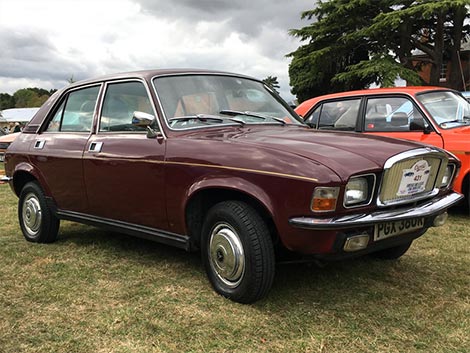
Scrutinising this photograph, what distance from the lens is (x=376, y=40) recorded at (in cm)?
2636

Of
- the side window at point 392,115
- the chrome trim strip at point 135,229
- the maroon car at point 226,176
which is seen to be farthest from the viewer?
the side window at point 392,115

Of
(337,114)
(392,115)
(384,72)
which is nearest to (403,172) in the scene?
(392,115)

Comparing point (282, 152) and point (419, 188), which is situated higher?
point (282, 152)

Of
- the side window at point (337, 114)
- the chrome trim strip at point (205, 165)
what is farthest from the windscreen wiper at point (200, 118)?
the side window at point (337, 114)

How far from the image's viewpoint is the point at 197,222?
11.5 feet

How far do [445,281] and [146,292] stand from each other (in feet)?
7.54

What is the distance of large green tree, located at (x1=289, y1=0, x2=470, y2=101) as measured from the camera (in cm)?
2372

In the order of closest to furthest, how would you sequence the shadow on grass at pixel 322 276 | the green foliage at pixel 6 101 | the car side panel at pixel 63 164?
1. the shadow on grass at pixel 322 276
2. the car side panel at pixel 63 164
3. the green foliage at pixel 6 101

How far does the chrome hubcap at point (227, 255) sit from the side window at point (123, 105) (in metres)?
1.13

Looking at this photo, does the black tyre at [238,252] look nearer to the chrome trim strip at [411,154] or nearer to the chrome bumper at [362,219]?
the chrome bumper at [362,219]

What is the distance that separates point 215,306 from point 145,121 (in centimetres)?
146

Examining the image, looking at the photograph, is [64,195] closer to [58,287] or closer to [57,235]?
[57,235]

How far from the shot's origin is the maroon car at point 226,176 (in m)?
2.79

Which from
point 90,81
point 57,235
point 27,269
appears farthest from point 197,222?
point 57,235
